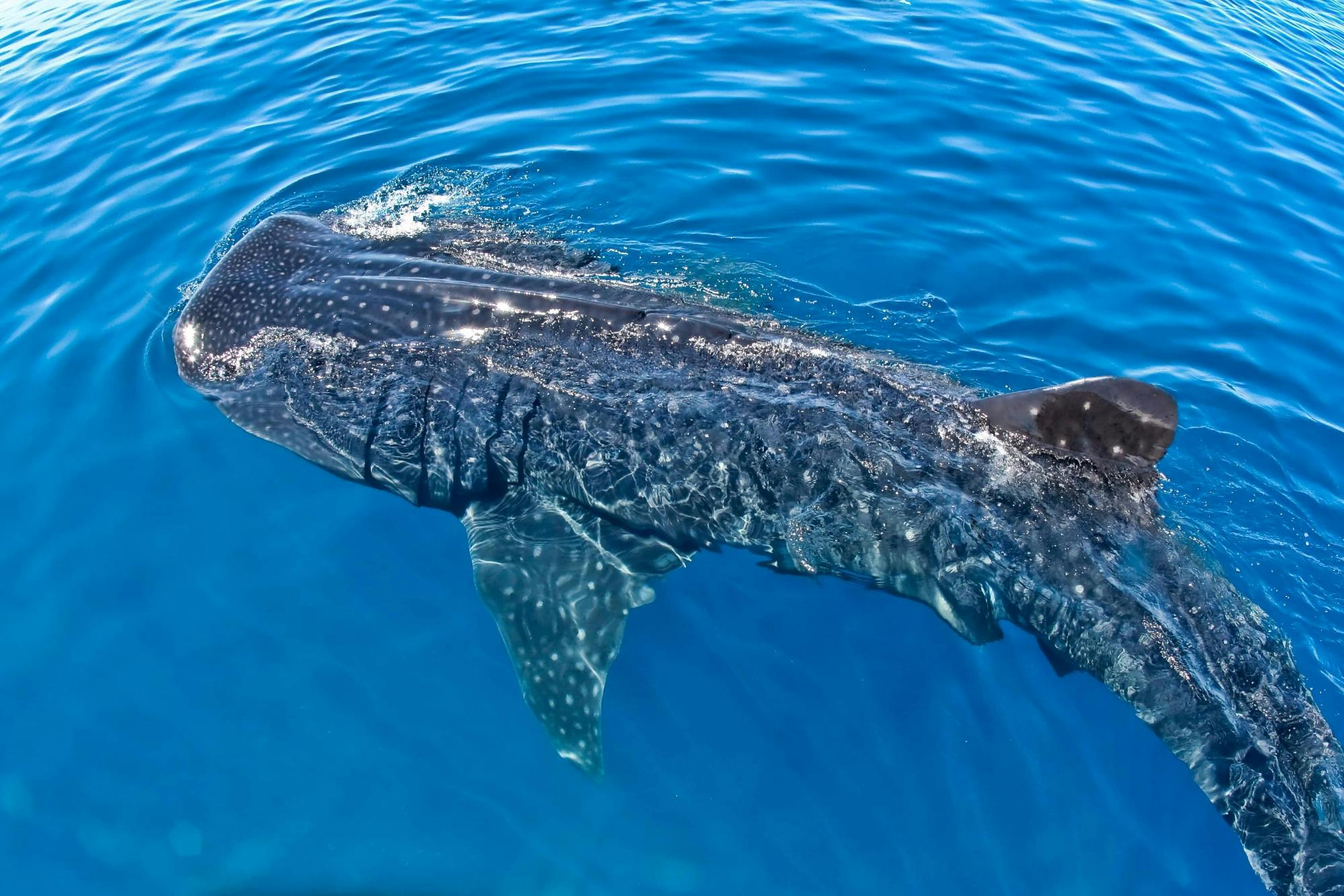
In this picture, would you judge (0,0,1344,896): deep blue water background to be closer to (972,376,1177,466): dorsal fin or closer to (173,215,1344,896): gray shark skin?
(173,215,1344,896): gray shark skin

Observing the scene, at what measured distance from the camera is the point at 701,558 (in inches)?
272

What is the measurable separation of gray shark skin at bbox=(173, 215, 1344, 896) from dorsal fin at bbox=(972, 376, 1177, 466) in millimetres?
17

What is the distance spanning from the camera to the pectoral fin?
598cm

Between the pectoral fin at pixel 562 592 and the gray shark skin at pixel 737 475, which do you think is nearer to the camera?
the gray shark skin at pixel 737 475

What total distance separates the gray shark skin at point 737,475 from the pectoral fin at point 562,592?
2 cm

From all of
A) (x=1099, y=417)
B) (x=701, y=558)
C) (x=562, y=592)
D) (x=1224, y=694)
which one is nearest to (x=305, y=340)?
(x=562, y=592)

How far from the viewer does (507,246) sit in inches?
362

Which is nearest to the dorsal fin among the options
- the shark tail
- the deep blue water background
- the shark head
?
the shark tail

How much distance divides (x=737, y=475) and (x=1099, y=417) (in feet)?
8.55

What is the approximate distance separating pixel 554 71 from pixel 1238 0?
15.6 m

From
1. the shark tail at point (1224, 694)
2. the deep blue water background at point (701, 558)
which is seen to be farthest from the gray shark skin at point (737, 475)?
the deep blue water background at point (701, 558)

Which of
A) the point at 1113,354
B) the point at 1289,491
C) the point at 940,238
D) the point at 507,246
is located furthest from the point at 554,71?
the point at 1289,491

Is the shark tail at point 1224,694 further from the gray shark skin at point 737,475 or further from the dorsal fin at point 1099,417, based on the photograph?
the dorsal fin at point 1099,417

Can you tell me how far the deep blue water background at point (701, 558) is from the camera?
5.61 m
